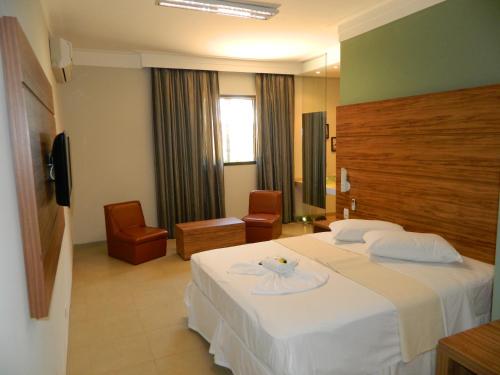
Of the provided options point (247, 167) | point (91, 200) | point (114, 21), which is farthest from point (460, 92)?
point (91, 200)

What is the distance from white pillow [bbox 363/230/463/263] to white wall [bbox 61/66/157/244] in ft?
13.1

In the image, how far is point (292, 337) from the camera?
5.96 ft

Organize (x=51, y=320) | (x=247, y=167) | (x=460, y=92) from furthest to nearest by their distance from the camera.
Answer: (x=247, y=167) < (x=460, y=92) < (x=51, y=320)

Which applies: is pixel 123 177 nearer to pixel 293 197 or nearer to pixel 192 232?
pixel 192 232

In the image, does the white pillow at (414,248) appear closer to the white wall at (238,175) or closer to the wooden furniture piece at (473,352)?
the wooden furniture piece at (473,352)

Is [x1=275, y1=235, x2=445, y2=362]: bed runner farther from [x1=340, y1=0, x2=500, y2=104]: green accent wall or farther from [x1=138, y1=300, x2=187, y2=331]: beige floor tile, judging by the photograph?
[x1=340, y1=0, x2=500, y2=104]: green accent wall

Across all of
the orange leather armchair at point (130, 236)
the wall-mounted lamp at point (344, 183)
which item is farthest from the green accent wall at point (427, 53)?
the orange leather armchair at point (130, 236)

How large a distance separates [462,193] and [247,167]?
399 cm

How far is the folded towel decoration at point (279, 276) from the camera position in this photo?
2.30 meters

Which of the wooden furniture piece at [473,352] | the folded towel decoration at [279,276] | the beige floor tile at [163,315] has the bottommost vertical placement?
the beige floor tile at [163,315]

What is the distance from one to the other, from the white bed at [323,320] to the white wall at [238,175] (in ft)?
11.6

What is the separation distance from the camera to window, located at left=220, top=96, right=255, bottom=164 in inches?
247

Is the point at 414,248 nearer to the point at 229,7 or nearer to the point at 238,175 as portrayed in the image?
the point at 229,7

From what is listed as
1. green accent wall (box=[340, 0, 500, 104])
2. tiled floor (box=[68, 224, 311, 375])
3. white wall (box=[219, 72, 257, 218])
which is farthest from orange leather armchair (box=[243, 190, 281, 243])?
green accent wall (box=[340, 0, 500, 104])
